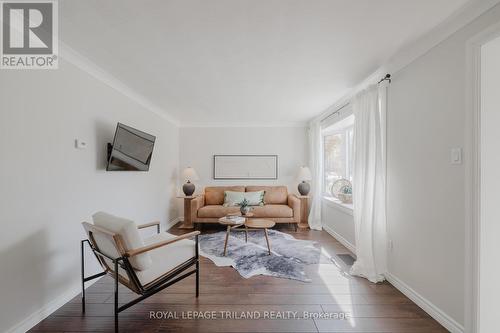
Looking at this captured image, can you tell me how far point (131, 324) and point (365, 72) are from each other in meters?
3.42

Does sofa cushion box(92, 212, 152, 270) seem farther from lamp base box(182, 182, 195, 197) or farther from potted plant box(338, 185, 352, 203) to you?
potted plant box(338, 185, 352, 203)

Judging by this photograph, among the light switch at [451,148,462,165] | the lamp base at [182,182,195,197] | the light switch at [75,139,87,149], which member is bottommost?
the lamp base at [182,182,195,197]

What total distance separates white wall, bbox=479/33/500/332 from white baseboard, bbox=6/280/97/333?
3.30 m

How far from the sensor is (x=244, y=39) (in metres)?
1.89

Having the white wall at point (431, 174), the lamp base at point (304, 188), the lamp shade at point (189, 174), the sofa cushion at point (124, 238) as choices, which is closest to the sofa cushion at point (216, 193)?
the lamp shade at point (189, 174)

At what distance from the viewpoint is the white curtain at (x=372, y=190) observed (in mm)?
2449

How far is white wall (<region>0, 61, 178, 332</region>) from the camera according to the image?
160 cm

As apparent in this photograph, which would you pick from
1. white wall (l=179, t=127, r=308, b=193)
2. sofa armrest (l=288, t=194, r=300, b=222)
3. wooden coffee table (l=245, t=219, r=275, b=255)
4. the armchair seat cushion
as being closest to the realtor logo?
the armchair seat cushion

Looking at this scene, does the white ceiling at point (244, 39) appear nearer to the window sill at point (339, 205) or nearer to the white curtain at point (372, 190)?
the white curtain at point (372, 190)

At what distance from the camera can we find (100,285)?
2.33 metres

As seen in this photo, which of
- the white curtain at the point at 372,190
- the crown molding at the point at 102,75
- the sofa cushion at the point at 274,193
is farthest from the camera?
the sofa cushion at the point at 274,193

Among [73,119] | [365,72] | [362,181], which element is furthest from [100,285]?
[365,72]

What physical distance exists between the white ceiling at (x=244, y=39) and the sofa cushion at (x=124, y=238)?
154 cm

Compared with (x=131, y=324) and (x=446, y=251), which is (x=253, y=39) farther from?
(x=131, y=324)
